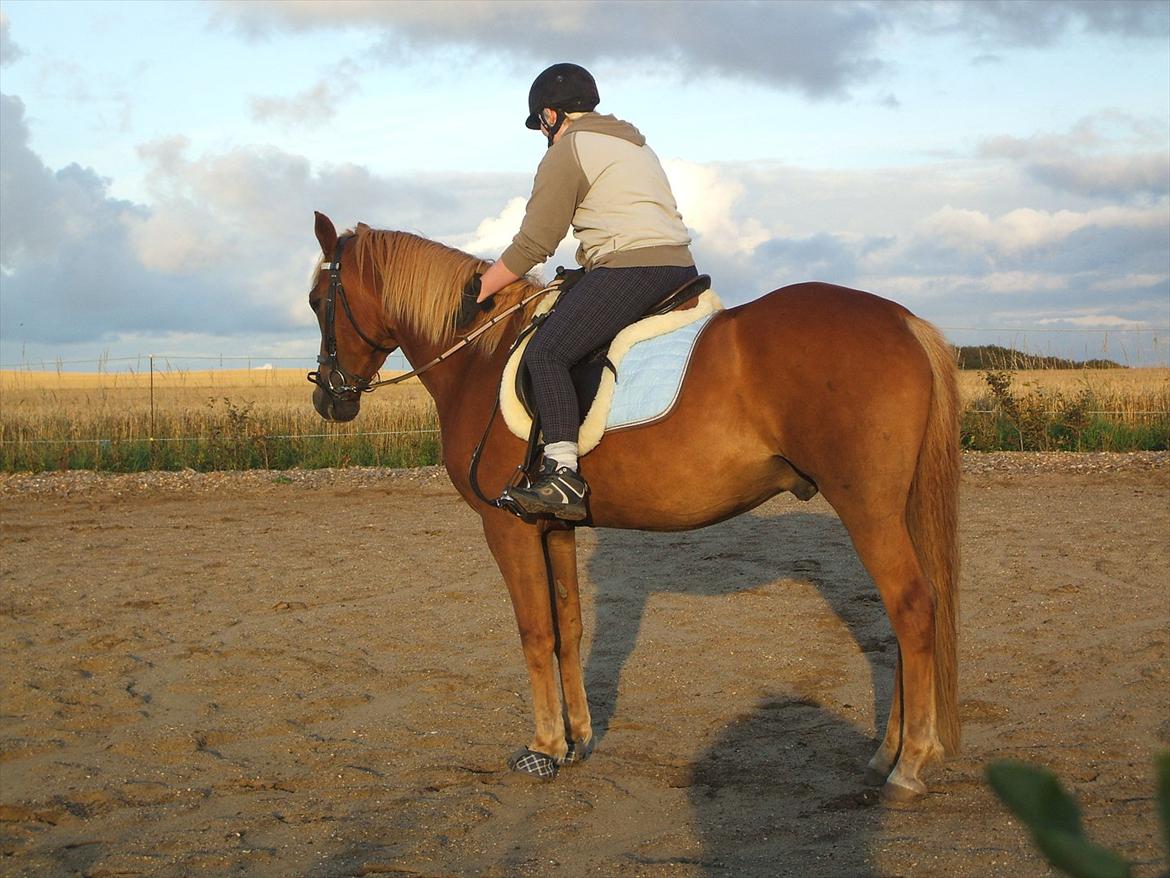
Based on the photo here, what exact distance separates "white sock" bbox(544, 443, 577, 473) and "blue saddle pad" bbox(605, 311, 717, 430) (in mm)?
194

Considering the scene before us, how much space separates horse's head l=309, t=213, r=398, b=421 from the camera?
5438 mm

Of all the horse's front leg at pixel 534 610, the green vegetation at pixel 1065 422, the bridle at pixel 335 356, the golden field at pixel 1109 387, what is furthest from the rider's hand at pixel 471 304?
the green vegetation at pixel 1065 422

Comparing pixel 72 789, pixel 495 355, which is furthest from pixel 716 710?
pixel 72 789

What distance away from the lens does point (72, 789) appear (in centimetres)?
457

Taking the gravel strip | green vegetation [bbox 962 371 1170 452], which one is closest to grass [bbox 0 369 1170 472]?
green vegetation [bbox 962 371 1170 452]

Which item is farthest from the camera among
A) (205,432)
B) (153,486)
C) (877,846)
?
(205,432)

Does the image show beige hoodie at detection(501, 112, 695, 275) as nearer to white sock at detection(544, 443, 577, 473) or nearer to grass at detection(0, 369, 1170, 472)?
white sock at detection(544, 443, 577, 473)

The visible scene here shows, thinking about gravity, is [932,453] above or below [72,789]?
above

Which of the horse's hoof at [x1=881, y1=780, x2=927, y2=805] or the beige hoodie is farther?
the beige hoodie

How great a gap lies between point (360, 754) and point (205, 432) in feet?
37.2

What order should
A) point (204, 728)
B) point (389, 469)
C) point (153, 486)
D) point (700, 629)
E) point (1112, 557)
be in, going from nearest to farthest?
1. point (204, 728)
2. point (700, 629)
3. point (1112, 557)
4. point (153, 486)
5. point (389, 469)

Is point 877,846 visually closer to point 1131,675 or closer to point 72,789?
point 1131,675

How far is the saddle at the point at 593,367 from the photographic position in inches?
183

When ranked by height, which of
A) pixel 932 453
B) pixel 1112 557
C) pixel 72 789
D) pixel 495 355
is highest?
pixel 495 355
